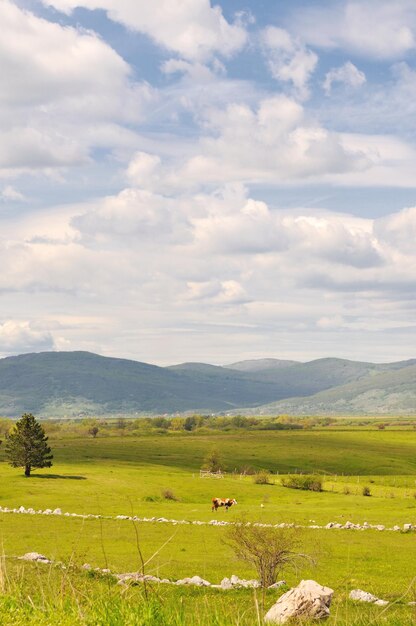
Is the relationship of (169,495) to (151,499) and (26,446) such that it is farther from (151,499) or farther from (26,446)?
(26,446)

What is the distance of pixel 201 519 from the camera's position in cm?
7094

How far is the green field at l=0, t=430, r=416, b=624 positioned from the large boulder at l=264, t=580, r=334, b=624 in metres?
1.21

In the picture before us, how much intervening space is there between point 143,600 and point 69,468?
118817mm

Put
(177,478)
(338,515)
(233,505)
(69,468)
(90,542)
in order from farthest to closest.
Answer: (69,468) → (177,478) → (233,505) → (338,515) → (90,542)

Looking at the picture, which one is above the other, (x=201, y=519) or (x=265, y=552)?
(x=265, y=552)

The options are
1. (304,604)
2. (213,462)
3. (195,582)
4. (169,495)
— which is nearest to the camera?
(304,604)

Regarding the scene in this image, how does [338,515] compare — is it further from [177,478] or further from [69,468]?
[69,468]

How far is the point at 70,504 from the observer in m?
77.7

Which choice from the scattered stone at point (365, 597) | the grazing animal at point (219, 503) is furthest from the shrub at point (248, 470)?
the scattered stone at point (365, 597)

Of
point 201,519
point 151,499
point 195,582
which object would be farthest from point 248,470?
point 195,582

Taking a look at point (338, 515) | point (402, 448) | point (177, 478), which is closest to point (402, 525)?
point (338, 515)

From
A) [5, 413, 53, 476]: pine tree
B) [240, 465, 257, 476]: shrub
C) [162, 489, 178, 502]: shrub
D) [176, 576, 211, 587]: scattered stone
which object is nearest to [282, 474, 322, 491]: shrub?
[240, 465, 257, 476]: shrub

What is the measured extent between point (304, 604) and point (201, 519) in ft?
168

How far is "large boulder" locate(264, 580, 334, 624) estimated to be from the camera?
2067cm
